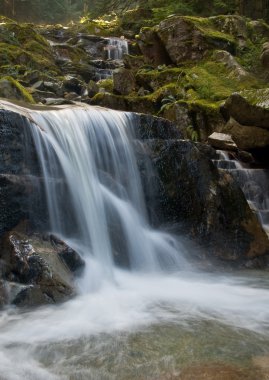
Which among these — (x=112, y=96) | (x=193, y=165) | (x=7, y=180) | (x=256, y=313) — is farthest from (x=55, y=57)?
(x=256, y=313)

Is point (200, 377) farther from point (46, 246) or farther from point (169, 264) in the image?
point (169, 264)

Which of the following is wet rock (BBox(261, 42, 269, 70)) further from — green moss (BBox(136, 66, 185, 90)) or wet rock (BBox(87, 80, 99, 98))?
wet rock (BBox(87, 80, 99, 98))

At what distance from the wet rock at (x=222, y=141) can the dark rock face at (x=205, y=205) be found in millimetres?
3304

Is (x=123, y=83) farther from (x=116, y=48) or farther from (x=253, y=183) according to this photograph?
(x=116, y=48)

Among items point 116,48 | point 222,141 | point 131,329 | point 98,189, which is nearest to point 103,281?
point 131,329

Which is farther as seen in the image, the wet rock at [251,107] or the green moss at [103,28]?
the green moss at [103,28]

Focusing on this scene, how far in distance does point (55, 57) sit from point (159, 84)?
7.14 metres

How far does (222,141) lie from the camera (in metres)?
10.9

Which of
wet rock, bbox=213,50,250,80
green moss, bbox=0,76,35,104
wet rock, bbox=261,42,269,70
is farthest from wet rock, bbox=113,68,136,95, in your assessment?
wet rock, bbox=261,42,269,70

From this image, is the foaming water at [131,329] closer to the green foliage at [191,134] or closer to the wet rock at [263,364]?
the wet rock at [263,364]

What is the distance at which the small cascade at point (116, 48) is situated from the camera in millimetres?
20914

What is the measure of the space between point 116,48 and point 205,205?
1587 centimetres

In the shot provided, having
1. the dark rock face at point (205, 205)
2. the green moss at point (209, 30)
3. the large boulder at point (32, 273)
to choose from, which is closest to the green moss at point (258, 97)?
the dark rock face at point (205, 205)

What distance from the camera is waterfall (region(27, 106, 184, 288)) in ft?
20.0
